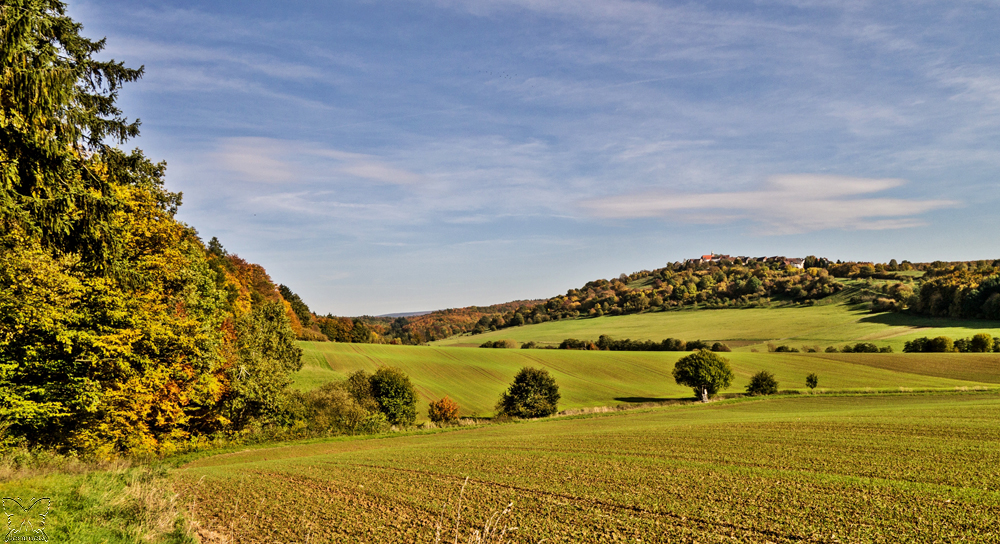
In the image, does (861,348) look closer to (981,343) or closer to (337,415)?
(981,343)

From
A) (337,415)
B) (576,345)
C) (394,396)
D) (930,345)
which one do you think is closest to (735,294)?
(576,345)

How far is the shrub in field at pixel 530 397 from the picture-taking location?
50.9 m

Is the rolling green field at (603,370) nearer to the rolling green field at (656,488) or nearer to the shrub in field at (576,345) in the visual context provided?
the shrub in field at (576,345)

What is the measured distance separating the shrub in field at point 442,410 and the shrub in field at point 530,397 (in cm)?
470

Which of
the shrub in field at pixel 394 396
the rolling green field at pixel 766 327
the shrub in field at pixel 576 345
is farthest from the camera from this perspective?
the shrub in field at pixel 576 345

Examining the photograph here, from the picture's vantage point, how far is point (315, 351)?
71.4 meters

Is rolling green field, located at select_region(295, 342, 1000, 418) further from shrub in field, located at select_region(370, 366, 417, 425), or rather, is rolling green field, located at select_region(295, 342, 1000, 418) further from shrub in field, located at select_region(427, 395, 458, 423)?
shrub in field, located at select_region(370, 366, 417, 425)

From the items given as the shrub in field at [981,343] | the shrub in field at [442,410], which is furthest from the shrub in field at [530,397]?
the shrub in field at [981,343]

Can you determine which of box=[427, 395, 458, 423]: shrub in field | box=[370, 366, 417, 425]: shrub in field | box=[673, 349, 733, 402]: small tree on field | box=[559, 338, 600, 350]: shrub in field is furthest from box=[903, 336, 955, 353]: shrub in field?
box=[370, 366, 417, 425]: shrub in field

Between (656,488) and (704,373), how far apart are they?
4654 cm

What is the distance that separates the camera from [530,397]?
51.0m

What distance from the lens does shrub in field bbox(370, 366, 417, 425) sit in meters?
48.8

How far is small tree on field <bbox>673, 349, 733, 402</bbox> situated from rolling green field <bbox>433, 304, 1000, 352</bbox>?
119 feet

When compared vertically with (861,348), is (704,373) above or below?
above
